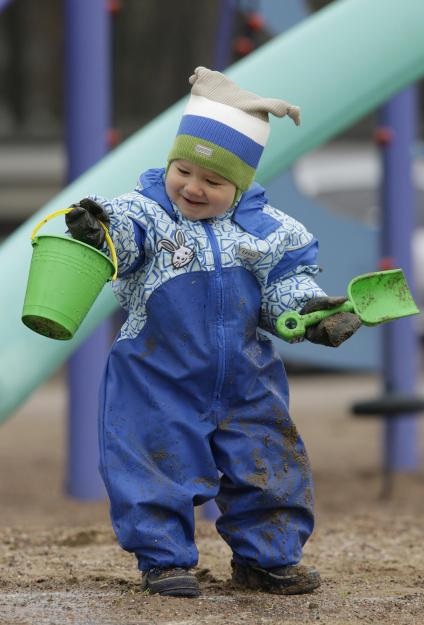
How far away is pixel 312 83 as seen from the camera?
4.65 metres

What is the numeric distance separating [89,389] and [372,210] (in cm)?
518

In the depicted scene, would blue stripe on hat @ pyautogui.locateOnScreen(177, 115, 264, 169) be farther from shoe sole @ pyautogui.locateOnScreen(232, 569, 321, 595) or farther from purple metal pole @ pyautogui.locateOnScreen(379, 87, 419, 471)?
purple metal pole @ pyautogui.locateOnScreen(379, 87, 419, 471)

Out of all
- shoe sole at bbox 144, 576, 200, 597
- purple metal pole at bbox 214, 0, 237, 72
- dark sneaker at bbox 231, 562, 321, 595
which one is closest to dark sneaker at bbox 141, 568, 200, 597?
shoe sole at bbox 144, 576, 200, 597

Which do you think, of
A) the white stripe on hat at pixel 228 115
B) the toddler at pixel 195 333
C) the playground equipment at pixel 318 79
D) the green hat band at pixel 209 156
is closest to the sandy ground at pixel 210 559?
the toddler at pixel 195 333

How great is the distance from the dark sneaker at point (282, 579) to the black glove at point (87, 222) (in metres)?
0.96

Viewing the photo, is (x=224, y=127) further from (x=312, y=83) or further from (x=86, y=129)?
(x=86, y=129)

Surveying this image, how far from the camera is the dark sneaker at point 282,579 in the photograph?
369 centimetres

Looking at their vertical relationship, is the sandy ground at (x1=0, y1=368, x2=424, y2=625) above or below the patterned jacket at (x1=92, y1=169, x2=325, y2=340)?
below

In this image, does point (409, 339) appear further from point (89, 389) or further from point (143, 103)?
point (143, 103)

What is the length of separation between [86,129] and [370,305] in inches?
121

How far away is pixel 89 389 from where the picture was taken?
648 centimetres

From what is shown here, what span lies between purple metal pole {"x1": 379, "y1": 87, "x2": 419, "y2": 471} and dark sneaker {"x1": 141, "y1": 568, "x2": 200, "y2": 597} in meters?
3.67

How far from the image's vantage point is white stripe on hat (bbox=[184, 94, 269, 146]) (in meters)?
3.55

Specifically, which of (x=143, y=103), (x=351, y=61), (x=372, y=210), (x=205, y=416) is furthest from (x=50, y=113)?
(x=205, y=416)
